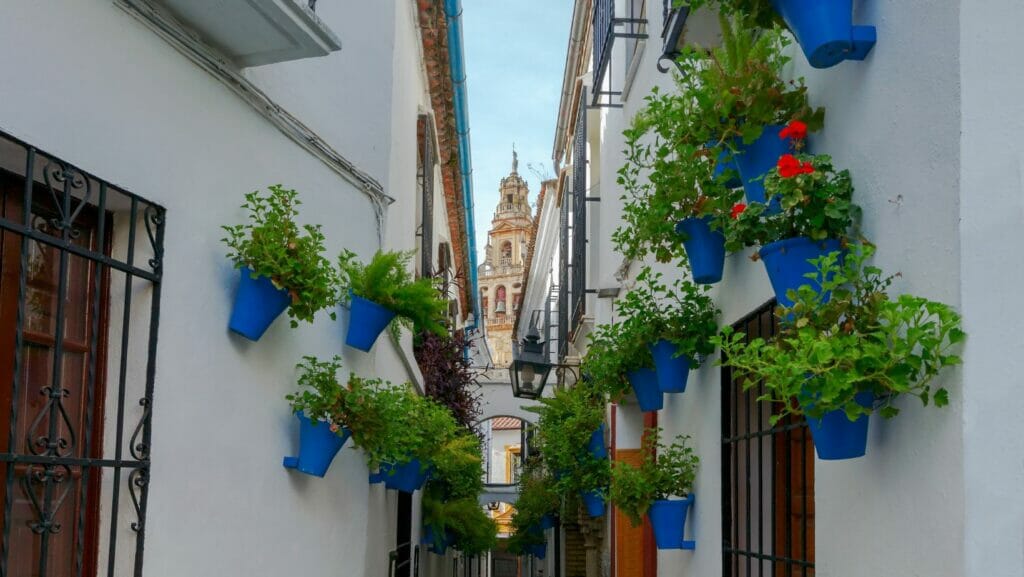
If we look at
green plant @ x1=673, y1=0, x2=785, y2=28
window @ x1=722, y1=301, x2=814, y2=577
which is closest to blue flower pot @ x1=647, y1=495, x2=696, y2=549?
window @ x1=722, y1=301, x2=814, y2=577

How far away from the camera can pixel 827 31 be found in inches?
117

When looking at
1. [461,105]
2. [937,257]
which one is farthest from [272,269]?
[461,105]

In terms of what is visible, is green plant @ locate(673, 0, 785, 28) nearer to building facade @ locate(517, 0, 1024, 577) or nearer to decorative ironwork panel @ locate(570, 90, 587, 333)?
building facade @ locate(517, 0, 1024, 577)

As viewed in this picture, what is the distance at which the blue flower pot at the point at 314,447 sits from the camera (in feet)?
16.6

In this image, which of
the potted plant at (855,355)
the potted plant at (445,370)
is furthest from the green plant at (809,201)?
the potted plant at (445,370)

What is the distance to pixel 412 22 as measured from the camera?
9445mm

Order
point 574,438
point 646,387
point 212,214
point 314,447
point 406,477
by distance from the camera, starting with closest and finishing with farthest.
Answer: point 212,214, point 314,447, point 646,387, point 406,477, point 574,438

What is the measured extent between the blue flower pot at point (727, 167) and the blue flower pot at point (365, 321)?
78.7 inches

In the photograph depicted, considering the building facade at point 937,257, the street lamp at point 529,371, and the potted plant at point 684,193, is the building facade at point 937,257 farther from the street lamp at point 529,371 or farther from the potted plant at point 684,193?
the street lamp at point 529,371

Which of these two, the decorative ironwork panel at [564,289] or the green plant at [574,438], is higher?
the decorative ironwork panel at [564,289]

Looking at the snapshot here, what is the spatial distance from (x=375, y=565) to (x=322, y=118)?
3.14 meters

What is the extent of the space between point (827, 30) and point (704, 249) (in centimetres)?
166

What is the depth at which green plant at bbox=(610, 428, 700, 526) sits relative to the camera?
560 centimetres

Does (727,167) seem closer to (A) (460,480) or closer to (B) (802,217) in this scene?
(B) (802,217)
